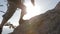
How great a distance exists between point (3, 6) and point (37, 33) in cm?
A: 435

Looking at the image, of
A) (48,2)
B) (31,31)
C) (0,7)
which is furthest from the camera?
(0,7)

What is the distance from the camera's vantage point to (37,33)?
5.69ft

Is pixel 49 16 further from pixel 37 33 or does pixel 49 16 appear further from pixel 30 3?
pixel 30 3

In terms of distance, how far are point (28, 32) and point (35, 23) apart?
0.42ft

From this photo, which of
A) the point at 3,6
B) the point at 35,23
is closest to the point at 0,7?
the point at 3,6

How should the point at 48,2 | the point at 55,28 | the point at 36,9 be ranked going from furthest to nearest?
1. the point at 48,2
2. the point at 36,9
3. the point at 55,28

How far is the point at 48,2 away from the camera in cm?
516

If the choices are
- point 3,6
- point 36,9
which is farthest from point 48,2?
point 3,6

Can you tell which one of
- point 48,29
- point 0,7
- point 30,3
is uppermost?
point 48,29

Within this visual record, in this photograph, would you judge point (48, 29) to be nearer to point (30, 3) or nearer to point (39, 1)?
point (30, 3)

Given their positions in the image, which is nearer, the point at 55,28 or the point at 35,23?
the point at 55,28

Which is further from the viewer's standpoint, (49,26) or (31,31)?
(31,31)

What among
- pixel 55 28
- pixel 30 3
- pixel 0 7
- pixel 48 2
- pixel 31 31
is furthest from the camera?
pixel 0 7

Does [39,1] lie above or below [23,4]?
below
